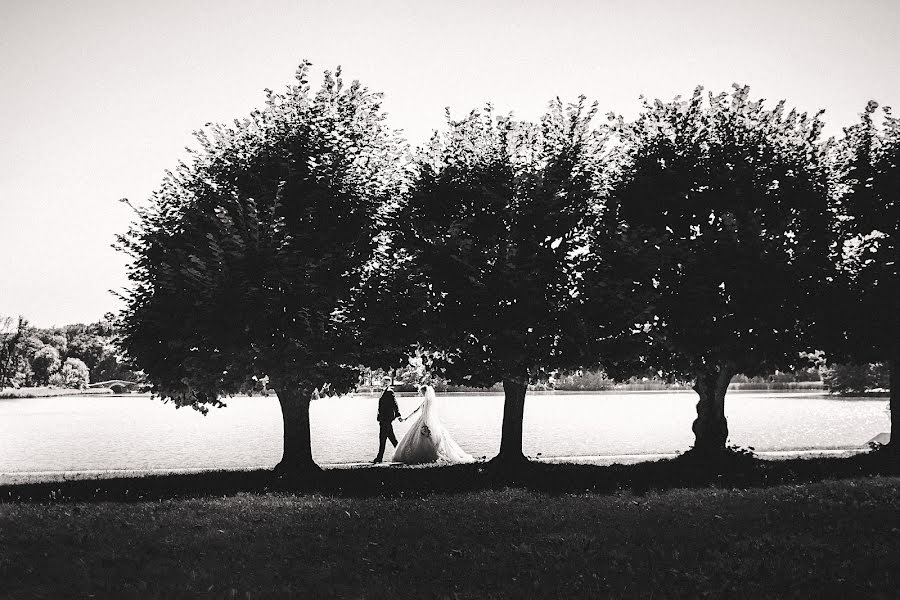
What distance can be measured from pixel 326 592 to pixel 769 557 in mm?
5401

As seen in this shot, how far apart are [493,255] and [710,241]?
6198mm

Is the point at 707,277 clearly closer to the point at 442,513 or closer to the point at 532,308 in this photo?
the point at 532,308

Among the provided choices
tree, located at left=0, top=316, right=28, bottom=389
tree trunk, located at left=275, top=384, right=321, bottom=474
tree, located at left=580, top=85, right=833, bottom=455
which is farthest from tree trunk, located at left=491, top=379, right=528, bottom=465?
tree, located at left=0, top=316, right=28, bottom=389

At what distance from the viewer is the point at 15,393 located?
394ft

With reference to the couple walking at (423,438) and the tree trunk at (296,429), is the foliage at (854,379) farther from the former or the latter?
the tree trunk at (296,429)

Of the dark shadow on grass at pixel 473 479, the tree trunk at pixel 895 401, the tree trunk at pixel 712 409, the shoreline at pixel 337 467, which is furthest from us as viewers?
the tree trunk at pixel 895 401

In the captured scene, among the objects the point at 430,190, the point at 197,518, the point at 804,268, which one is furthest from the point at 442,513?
the point at 804,268

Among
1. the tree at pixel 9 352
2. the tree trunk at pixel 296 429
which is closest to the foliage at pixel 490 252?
the tree trunk at pixel 296 429

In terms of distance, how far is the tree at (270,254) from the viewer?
56.9ft

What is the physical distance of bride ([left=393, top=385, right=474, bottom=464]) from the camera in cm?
2347

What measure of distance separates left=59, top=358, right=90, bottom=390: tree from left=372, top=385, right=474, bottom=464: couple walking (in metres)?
178

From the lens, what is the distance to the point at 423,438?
23750 millimetres

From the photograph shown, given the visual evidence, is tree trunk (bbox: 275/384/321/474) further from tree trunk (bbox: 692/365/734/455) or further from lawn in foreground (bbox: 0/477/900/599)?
tree trunk (bbox: 692/365/734/455)

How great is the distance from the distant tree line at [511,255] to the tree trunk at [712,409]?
0.21 ft
